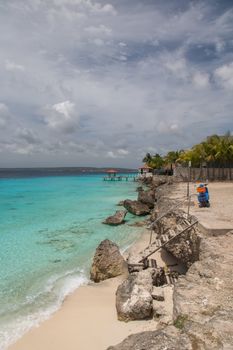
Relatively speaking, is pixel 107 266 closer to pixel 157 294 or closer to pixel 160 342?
pixel 157 294

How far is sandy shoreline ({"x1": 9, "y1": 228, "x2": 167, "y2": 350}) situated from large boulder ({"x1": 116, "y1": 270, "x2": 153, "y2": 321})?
0.17 metres

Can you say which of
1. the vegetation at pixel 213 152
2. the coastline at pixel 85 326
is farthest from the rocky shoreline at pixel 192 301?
the vegetation at pixel 213 152

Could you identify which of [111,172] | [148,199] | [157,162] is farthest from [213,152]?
[111,172]

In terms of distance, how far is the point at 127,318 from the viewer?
7062mm

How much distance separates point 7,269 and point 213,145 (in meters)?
30.0

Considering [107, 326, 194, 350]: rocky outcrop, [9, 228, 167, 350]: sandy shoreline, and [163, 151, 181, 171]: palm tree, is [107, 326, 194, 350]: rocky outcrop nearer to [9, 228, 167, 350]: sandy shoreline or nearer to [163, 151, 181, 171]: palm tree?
[9, 228, 167, 350]: sandy shoreline

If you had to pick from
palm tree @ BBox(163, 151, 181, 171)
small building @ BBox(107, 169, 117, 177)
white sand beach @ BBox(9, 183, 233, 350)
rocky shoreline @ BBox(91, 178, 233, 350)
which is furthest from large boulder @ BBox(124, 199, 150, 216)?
small building @ BBox(107, 169, 117, 177)

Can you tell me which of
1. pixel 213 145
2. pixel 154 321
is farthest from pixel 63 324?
pixel 213 145

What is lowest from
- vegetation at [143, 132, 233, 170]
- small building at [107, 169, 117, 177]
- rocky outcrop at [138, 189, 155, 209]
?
rocky outcrop at [138, 189, 155, 209]

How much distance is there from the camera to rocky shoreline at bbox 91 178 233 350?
4.24 meters

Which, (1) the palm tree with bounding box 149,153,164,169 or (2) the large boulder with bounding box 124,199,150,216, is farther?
(1) the palm tree with bounding box 149,153,164,169

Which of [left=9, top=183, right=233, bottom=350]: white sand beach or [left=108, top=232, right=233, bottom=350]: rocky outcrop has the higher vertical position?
[left=108, top=232, right=233, bottom=350]: rocky outcrop

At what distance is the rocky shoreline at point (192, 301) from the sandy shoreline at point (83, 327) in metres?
Result: 0.38

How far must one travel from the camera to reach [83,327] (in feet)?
23.2
